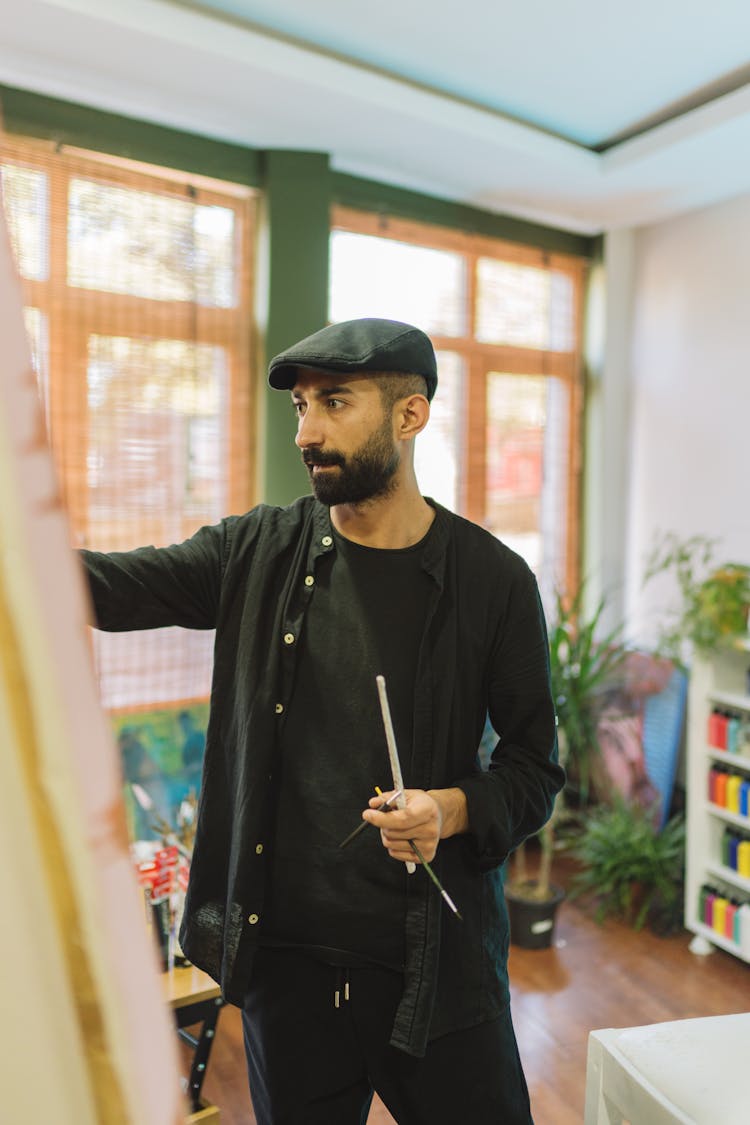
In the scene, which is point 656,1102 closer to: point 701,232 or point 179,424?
point 179,424

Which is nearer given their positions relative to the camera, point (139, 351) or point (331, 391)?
point (331, 391)

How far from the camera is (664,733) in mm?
3926

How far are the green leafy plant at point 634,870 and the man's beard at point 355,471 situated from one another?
2777 millimetres

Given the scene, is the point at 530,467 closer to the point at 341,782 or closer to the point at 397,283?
the point at 397,283

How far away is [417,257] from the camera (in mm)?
3934

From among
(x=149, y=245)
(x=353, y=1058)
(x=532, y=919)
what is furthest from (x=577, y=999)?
(x=149, y=245)

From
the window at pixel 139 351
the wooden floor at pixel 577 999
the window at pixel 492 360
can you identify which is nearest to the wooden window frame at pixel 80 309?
the window at pixel 139 351

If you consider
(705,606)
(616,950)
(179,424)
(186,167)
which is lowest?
(616,950)

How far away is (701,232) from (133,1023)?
449 cm

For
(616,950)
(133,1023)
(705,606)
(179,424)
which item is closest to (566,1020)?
(616,950)

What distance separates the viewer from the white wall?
3.89 metres

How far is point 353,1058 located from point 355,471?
2.72 ft

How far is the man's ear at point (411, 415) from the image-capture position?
4.17ft

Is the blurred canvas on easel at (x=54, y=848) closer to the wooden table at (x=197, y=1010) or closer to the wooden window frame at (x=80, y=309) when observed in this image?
the wooden table at (x=197, y=1010)
